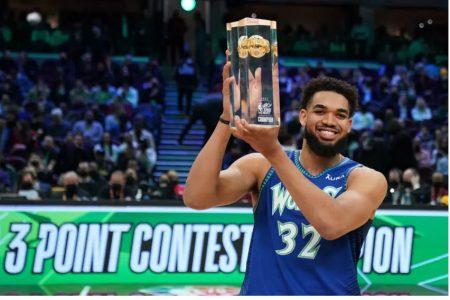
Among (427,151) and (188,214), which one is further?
(427,151)

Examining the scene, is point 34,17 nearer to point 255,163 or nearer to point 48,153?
point 48,153

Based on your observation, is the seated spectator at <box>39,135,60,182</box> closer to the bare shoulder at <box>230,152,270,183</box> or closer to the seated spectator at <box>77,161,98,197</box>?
the seated spectator at <box>77,161,98,197</box>

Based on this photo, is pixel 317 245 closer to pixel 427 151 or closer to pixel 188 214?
pixel 188 214

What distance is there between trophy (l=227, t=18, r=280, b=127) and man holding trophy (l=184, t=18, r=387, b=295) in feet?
0.47

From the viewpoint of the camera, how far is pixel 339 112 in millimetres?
3504

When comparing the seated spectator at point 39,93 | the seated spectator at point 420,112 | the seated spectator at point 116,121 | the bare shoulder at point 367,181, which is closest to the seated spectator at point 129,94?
the seated spectator at point 116,121

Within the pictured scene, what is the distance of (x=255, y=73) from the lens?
300 centimetres

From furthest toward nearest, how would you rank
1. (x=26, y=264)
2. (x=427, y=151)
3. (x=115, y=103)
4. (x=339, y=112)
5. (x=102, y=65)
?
(x=102, y=65) → (x=115, y=103) → (x=427, y=151) → (x=26, y=264) → (x=339, y=112)

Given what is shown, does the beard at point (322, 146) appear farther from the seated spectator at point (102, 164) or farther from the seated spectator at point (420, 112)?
the seated spectator at point (420, 112)

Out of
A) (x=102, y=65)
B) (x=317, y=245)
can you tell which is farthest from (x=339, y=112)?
(x=102, y=65)

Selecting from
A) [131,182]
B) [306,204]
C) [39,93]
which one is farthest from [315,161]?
[39,93]

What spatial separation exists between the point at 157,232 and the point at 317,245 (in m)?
6.97

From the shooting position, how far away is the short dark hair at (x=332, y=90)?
358 centimetres

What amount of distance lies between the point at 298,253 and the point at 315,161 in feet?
1.27
